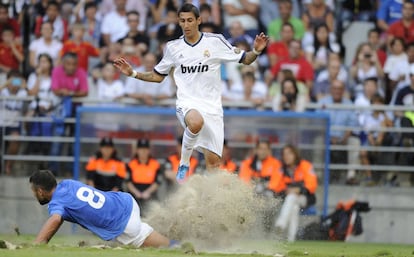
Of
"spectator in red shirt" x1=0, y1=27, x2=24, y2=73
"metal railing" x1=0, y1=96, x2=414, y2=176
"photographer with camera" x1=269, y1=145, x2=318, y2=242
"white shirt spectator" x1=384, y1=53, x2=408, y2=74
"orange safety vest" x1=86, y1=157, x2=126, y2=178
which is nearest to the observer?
"photographer with camera" x1=269, y1=145, x2=318, y2=242

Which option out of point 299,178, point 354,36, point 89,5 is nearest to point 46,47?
point 89,5

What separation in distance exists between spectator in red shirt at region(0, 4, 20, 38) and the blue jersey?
9068 mm

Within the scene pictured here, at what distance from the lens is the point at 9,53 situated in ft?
74.7

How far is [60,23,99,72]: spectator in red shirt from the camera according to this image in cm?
2242

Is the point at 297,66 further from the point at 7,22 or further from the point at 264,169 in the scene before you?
the point at 7,22

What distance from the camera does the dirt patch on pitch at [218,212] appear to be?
50.0 ft

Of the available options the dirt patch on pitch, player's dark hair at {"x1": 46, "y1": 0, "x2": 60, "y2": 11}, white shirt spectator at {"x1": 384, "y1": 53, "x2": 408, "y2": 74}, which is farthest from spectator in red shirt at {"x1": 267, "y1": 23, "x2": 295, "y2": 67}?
the dirt patch on pitch

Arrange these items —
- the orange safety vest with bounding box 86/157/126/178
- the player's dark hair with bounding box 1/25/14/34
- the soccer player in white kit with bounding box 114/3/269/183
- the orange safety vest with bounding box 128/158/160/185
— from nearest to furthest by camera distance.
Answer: the soccer player in white kit with bounding box 114/3/269/183 < the orange safety vest with bounding box 128/158/160/185 < the orange safety vest with bounding box 86/157/126/178 < the player's dark hair with bounding box 1/25/14/34

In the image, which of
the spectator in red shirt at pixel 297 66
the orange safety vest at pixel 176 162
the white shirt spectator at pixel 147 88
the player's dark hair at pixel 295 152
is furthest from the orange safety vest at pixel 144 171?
the spectator in red shirt at pixel 297 66

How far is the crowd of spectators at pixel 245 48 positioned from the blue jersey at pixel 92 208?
677cm

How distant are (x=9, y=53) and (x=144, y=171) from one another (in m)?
4.42

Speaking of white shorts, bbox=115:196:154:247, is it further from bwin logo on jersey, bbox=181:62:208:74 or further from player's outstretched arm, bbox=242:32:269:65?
player's outstretched arm, bbox=242:32:269:65

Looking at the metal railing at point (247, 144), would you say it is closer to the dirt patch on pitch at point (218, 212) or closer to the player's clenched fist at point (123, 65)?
the dirt patch on pitch at point (218, 212)

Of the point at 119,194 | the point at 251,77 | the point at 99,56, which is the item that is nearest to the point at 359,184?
the point at 251,77
